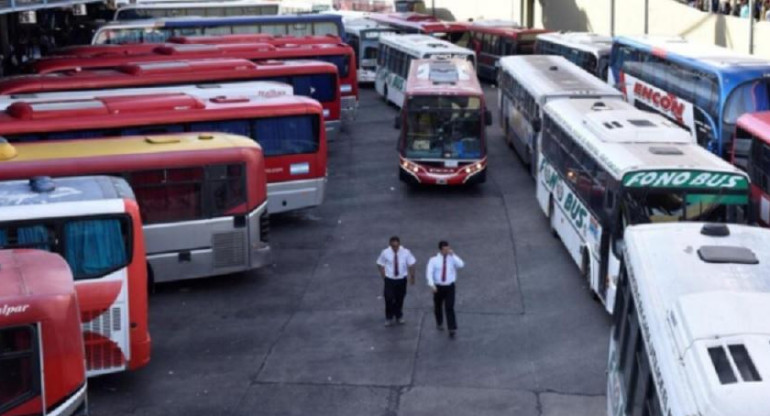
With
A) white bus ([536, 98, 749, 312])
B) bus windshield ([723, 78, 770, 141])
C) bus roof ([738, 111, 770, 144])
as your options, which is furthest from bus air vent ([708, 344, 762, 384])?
bus windshield ([723, 78, 770, 141])

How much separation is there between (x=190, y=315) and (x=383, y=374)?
14.3 ft

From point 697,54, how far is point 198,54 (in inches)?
581

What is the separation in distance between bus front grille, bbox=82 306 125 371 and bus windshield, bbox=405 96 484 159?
13.6 m

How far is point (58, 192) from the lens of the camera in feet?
51.3

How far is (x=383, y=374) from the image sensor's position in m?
15.7

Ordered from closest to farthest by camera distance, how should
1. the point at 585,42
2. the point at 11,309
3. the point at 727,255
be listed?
the point at 727,255 < the point at 11,309 < the point at 585,42

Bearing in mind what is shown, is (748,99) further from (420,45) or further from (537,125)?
(420,45)

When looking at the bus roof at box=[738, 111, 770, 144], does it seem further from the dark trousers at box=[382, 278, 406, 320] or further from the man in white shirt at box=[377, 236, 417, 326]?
the dark trousers at box=[382, 278, 406, 320]

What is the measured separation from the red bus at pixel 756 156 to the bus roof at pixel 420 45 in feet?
54.3

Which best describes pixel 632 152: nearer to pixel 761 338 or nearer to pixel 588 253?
pixel 588 253

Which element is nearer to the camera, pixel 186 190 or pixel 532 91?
pixel 186 190

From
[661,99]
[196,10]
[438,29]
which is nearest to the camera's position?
[661,99]

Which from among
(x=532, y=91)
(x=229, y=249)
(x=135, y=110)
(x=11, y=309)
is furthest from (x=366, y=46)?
(x=11, y=309)

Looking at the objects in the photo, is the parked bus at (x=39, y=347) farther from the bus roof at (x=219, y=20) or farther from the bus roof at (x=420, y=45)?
the bus roof at (x=219, y=20)
